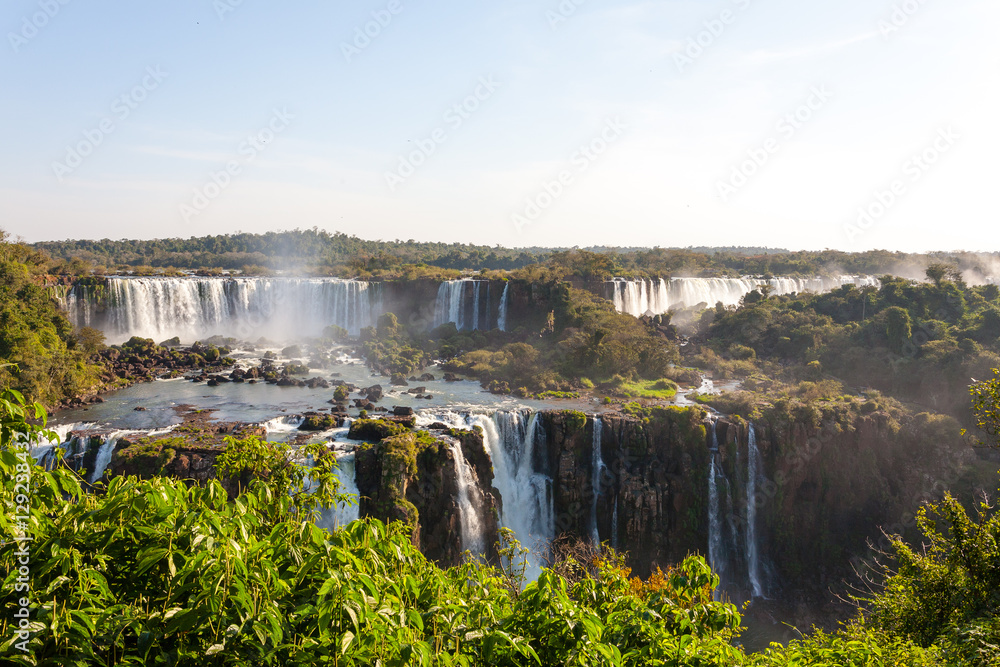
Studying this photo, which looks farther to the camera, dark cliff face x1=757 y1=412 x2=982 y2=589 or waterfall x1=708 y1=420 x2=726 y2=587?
dark cliff face x1=757 y1=412 x2=982 y2=589

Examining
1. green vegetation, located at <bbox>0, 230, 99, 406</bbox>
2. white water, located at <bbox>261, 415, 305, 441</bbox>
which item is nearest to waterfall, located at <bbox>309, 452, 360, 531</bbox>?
white water, located at <bbox>261, 415, 305, 441</bbox>

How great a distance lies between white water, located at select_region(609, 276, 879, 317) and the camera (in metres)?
47.7

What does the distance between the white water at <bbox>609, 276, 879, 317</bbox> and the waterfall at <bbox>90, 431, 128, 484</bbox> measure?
35394 mm

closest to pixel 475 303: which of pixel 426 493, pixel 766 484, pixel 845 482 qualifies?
pixel 766 484

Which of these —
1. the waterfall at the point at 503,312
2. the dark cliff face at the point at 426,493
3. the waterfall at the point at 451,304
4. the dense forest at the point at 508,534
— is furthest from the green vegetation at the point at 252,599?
the waterfall at the point at 451,304

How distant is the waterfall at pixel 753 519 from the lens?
77.0 ft

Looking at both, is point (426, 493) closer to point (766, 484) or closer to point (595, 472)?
point (595, 472)

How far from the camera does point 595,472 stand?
23391mm

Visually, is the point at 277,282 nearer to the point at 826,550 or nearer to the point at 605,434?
the point at 605,434

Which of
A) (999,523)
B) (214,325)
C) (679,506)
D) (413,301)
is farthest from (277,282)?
(999,523)

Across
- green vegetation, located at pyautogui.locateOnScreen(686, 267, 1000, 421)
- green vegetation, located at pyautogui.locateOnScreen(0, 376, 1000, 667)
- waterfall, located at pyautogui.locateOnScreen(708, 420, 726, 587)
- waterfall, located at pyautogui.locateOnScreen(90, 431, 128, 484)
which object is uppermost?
green vegetation, located at pyautogui.locateOnScreen(0, 376, 1000, 667)

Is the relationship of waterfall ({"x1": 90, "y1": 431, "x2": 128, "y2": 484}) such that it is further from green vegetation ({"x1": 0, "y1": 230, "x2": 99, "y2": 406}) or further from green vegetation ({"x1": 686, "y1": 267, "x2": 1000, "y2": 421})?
green vegetation ({"x1": 686, "y1": 267, "x2": 1000, "y2": 421})

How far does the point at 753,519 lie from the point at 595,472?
6991mm

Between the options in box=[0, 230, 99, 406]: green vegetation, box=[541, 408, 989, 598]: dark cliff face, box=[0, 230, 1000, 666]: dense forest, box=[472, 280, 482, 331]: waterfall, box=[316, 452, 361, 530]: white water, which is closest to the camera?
box=[0, 230, 1000, 666]: dense forest
